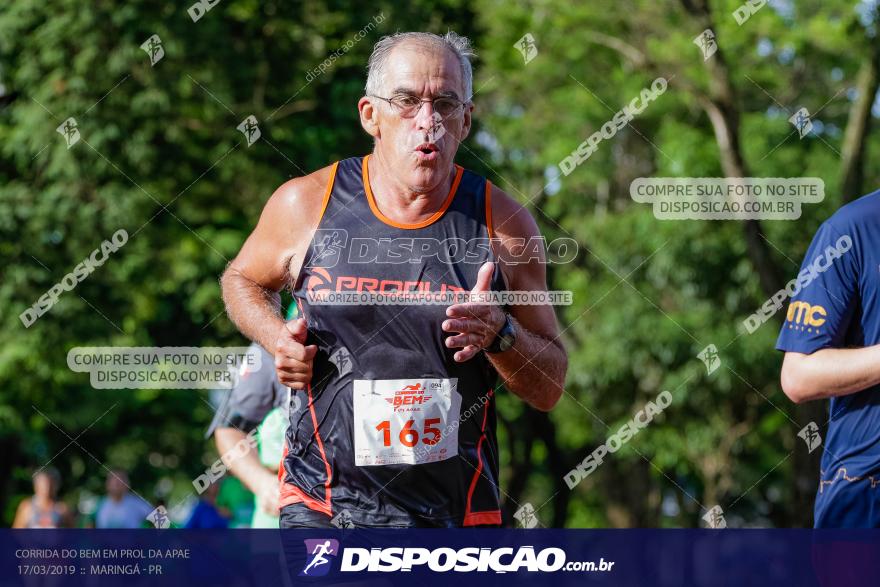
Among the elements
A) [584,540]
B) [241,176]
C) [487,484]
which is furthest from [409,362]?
[241,176]

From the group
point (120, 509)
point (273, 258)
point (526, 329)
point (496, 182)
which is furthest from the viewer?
point (496, 182)

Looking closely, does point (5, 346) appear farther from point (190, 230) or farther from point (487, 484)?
point (487, 484)

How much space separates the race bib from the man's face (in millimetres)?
644

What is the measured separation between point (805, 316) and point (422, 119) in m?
1.37

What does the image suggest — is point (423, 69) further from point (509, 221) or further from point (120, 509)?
point (120, 509)

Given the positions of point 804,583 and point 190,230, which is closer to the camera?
point 804,583

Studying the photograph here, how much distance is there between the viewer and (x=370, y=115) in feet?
14.0

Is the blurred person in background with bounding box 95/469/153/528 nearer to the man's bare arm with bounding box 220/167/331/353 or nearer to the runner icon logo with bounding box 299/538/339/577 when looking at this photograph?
the man's bare arm with bounding box 220/167/331/353

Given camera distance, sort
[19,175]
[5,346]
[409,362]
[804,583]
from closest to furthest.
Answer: [409,362] < [804,583] < [5,346] < [19,175]

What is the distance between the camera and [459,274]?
3.96 metres

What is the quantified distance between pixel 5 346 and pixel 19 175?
75.3 inches

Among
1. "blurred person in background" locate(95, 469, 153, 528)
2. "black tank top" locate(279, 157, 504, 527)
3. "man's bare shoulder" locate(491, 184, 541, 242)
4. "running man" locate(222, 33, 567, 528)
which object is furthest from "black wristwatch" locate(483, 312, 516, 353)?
"blurred person in background" locate(95, 469, 153, 528)

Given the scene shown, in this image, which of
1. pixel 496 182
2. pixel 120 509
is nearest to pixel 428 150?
pixel 120 509

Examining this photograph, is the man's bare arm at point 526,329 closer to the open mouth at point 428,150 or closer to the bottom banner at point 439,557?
the open mouth at point 428,150
